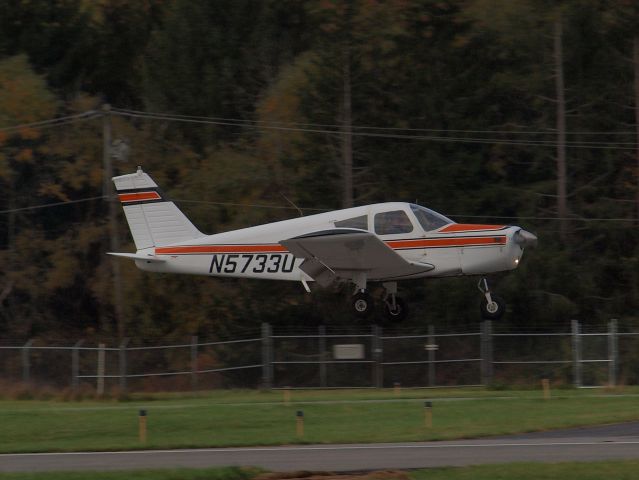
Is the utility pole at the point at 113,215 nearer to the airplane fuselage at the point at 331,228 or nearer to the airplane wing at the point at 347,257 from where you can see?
the airplane fuselage at the point at 331,228

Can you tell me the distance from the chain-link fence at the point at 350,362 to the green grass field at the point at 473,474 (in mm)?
14184

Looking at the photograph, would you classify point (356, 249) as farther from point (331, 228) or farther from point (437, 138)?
point (437, 138)

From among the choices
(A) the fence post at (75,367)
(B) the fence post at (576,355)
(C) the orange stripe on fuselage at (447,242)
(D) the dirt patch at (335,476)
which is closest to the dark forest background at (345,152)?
(A) the fence post at (75,367)

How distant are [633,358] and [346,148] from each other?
1528 centimetres

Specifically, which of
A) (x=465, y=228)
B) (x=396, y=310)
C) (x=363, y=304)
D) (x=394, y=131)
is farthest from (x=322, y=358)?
(x=394, y=131)

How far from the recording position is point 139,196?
3144 centimetres

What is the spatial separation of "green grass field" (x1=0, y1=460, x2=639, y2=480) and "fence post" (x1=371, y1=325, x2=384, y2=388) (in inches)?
603

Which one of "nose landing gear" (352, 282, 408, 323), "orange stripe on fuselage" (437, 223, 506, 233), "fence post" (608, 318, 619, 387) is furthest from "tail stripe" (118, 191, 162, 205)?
"fence post" (608, 318, 619, 387)

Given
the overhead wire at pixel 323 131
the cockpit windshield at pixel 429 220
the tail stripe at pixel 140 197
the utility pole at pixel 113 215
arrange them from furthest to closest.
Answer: the overhead wire at pixel 323 131, the utility pole at pixel 113 215, the tail stripe at pixel 140 197, the cockpit windshield at pixel 429 220

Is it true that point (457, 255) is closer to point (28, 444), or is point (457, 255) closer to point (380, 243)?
point (380, 243)

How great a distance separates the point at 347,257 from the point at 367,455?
9580 mm

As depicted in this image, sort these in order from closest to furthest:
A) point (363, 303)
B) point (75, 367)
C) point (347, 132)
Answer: point (363, 303) < point (75, 367) < point (347, 132)

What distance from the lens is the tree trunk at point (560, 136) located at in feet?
145

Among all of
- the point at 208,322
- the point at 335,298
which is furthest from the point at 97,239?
the point at 335,298
